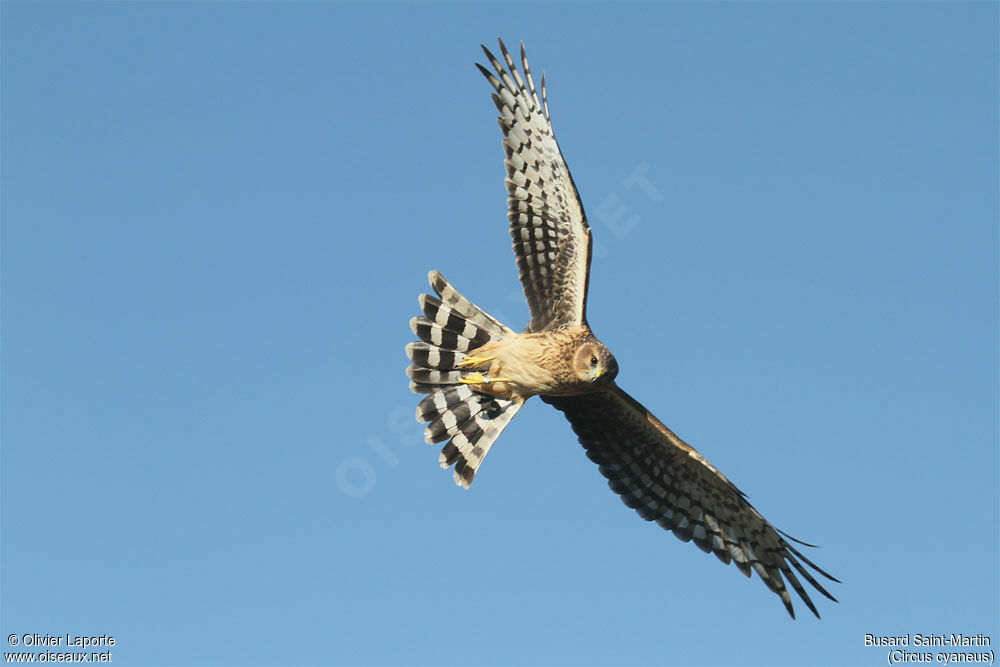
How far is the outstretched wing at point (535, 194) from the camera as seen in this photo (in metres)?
12.8

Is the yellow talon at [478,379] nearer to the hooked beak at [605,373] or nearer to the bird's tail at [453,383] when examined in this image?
the bird's tail at [453,383]

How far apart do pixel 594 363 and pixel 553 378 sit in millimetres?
511

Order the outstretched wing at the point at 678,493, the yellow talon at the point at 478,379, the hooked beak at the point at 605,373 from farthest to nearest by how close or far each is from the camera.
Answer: the outstretched wing at the point at 678,493 < the yellow talon at the point at 478,379 < the hooked beak at the point at 605,373

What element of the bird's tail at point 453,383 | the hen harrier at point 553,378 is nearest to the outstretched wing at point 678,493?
the hen harrier at point 553,378

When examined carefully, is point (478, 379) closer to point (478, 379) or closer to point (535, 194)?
point (478, 379)

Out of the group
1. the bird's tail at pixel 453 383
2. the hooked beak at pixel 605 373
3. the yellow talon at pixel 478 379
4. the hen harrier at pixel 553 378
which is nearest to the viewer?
the hooked beak at pixel 605 373

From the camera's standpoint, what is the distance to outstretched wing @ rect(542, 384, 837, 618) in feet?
46.1

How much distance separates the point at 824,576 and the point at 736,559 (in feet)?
3.23

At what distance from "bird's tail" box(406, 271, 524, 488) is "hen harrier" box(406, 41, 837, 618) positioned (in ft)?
0.03

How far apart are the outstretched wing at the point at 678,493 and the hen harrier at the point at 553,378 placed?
0.01 meters

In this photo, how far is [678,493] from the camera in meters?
14.4

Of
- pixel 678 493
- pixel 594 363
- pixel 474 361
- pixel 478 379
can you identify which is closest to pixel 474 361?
pixel 474 361

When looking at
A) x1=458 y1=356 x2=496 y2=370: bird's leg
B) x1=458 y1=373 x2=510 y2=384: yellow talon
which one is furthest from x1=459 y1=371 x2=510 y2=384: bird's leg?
x1=458 y1=356 x2=496 y2=370: bird's leg

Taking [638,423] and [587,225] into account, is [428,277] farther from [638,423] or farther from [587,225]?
[638,423]
